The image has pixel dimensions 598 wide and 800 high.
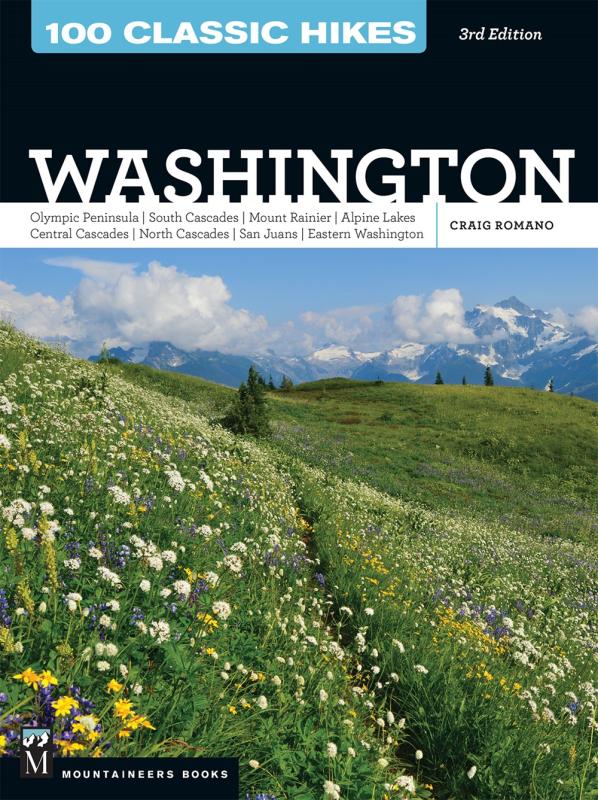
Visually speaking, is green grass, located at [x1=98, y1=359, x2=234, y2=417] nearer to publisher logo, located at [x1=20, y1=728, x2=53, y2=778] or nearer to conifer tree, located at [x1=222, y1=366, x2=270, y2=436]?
conifer tree, located at [x1=222, y1=366, x2=270, y2=436]

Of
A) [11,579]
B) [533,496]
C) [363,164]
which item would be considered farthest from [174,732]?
[533,496]

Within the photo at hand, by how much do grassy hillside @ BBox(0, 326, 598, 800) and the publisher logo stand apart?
10 cm

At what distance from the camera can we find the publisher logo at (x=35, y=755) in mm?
2266

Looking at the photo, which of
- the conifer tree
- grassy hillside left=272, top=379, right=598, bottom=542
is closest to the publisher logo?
the conifer tree

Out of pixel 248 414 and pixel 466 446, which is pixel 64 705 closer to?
pixel 248 414

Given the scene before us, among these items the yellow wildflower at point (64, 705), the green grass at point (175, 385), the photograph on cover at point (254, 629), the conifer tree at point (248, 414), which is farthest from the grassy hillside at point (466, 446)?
the yellow wildflower at point (64, 705)

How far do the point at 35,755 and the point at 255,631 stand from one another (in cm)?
275

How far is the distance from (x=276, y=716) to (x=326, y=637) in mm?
1533

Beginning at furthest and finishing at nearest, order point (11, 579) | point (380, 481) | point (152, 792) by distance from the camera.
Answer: point (380, 481)
point (11, 579)
point (152, 792)

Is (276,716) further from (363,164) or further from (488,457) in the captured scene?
(488,457)

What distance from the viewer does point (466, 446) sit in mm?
41562

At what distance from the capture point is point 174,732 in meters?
3.00

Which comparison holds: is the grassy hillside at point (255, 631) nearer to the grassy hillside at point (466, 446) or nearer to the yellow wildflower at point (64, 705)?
the yellow wildflower at point (64, 705)

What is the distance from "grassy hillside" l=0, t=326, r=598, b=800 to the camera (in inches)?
120
